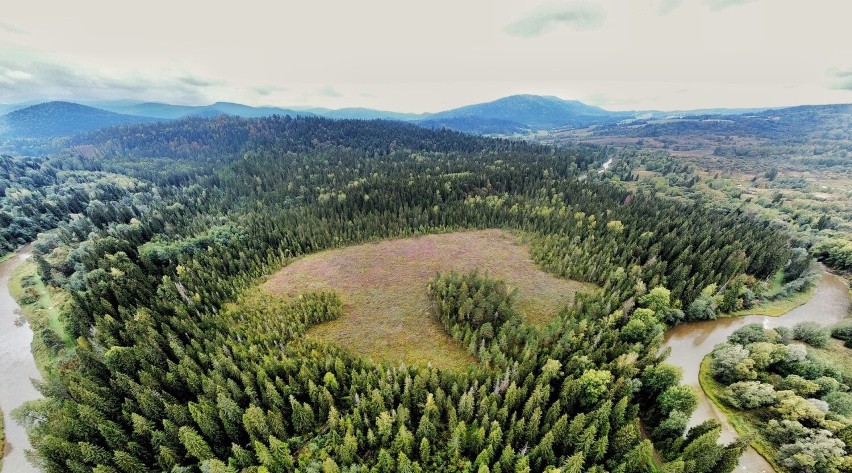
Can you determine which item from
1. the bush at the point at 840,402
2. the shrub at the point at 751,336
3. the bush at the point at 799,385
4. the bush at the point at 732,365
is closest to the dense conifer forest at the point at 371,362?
the bush at the point at 732,365

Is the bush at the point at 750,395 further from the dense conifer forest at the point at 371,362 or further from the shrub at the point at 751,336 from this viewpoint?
the shrub at the point at 751,336

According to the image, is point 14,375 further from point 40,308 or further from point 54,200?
point 54,200

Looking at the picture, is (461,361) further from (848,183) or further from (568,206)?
(848,183)

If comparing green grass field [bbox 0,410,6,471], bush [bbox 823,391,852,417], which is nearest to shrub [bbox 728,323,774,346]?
bush [bbox 823,391,852,417]

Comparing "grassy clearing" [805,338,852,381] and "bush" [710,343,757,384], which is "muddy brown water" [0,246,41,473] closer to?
"bush" [710,343,757,384]

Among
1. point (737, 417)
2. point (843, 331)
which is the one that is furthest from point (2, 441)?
point (843, 331)
